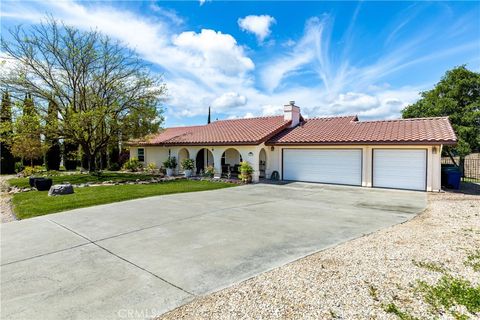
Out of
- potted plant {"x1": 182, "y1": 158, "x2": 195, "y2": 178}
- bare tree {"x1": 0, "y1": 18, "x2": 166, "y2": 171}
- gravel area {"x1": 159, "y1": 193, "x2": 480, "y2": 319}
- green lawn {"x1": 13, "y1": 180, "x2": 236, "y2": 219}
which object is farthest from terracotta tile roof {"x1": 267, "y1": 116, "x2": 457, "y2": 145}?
bare tree {"x1": 0, "y1": 18, "x2": 166, "y2": 171}

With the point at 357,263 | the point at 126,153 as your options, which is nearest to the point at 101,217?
the point at 357,263

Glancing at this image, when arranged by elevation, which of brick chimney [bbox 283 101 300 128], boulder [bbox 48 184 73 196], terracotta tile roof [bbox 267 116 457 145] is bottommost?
boulder [bbox 48 184 73 196]

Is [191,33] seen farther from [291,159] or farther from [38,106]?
[38,106]

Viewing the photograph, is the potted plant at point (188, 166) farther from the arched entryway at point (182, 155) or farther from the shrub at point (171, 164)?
the arched entryway at point (182, 155)

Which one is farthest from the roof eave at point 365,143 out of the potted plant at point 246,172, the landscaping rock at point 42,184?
the landscaping rock at point 42,184

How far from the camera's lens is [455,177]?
1416 centimetres

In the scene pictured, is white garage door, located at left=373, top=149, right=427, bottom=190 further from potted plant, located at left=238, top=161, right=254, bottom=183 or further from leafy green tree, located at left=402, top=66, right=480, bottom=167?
leafy green tree, located at left=402, top=66, right=480, bottom=167

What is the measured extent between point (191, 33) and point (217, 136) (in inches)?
298

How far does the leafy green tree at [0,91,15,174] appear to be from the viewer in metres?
17.5

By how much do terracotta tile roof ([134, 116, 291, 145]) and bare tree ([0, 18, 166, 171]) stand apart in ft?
11.3

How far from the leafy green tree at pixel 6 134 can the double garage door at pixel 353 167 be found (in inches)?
707

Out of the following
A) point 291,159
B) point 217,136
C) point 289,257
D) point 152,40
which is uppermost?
Answer: point 152,40

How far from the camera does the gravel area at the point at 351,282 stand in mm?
3375

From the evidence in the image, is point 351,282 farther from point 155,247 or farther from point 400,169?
point 400,169
